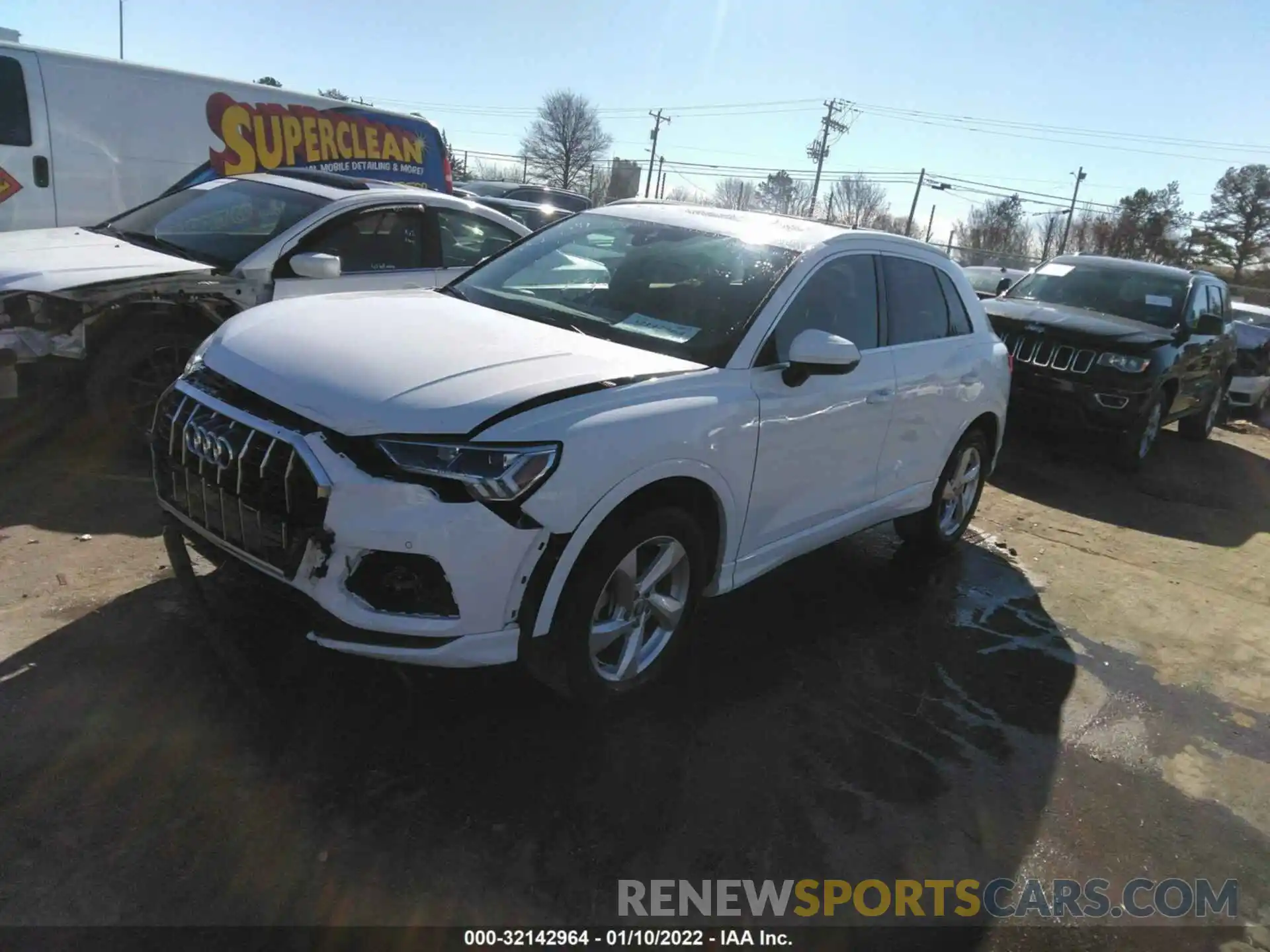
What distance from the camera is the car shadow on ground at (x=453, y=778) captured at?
2.43m

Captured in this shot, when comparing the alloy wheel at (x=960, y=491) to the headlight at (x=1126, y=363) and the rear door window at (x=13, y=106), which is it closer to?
the headlight at (x=1126, y=363)

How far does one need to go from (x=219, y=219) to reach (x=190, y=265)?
0.82m

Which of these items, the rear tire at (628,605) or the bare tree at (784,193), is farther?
the bare tree at (784,193)

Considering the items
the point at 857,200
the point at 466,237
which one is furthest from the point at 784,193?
the point at 466,237

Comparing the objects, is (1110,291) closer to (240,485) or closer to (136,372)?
(136,372)

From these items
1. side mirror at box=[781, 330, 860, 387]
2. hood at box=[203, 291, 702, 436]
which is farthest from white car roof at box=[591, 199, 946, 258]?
hood at box=[203, 291, 702, 436]

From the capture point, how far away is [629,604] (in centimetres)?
324

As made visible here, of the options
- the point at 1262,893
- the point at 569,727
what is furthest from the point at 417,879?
the point at 1262,893

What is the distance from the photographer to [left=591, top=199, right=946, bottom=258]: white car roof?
4.08 m

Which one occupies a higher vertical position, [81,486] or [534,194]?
[534,194]

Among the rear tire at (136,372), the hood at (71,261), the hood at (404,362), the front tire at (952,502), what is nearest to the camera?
the hood at (404,362)

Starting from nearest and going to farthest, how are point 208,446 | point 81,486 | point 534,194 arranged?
point 208,446, point 81,486, point 534,194

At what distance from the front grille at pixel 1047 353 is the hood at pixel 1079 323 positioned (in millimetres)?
108

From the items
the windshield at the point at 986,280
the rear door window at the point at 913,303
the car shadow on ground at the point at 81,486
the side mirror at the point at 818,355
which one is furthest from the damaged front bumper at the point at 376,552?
the windshield at the point at 986,280
